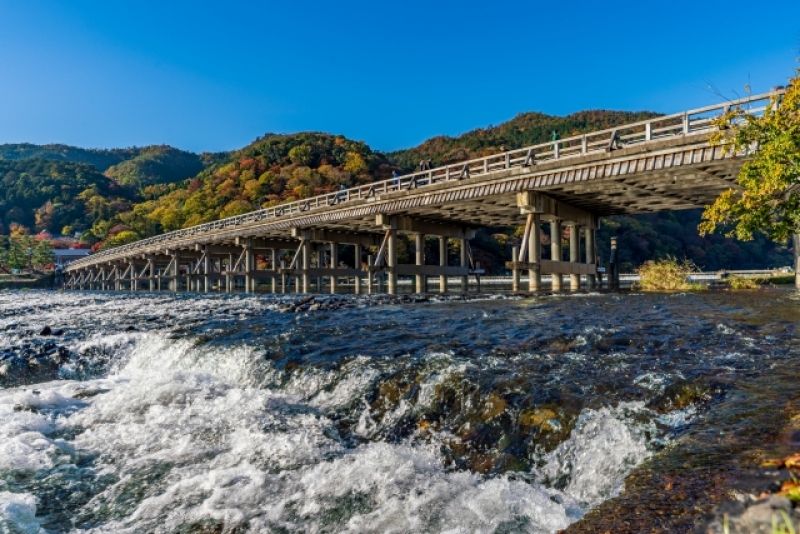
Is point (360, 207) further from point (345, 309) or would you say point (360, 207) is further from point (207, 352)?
point (207, 352)

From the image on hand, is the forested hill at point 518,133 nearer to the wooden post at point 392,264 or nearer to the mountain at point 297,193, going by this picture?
the mountain at point 297,193

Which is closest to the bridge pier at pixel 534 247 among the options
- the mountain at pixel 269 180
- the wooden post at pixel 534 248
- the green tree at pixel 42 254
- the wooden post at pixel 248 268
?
the wooden post at pixel 534 248

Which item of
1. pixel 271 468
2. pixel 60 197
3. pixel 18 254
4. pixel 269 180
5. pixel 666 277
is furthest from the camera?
pixel 60 197

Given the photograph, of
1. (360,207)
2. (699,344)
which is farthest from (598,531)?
(360,207)

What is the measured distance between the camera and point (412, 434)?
5.87 metres

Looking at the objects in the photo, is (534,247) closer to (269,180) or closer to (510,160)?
(510,160)

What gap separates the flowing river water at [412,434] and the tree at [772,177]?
2.32 meters

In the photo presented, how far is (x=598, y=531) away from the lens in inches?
115

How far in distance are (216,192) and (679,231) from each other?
102 m

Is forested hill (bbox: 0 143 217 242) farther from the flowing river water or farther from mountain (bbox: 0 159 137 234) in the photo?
the flowing river water

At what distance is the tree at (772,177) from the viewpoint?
26.4 ft

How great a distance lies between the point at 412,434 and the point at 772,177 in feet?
24.8

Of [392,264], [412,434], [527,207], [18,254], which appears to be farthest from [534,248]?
[18,254]

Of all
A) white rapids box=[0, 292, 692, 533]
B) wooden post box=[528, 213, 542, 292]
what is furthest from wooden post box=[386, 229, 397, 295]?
white rapids box=[0, 292, 692, 533]
